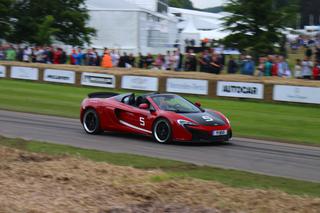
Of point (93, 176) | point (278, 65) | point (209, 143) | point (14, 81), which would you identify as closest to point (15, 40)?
point (14, 81)

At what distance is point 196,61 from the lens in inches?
→ 1157

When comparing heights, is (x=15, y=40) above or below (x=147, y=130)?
above

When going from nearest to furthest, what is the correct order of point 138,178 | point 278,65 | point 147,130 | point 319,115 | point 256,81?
point 138,178 → point 147,130 → point 319,115 → point 256,81 → point 278,65

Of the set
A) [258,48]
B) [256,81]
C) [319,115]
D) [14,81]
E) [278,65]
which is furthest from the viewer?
[258,48]

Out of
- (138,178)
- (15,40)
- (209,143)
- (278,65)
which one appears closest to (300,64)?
(278,65)

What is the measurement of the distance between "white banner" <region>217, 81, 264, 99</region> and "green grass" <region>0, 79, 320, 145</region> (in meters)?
0.32

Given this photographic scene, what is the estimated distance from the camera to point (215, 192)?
831cm

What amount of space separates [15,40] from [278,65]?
103ft

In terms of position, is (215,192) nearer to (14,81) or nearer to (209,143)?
(209,143)

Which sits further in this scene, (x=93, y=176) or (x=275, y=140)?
(x=275, y=140)

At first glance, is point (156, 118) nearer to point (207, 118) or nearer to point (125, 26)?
point (207, 118)

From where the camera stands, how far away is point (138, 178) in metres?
9.19

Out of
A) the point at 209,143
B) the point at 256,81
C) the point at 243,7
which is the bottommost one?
the point at 209,143

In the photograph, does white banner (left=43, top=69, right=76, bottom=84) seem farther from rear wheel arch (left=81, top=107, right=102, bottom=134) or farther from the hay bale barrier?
rear wheel arch (left=81, top=107, right=102, bottom=134)
